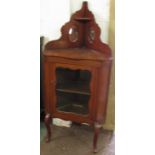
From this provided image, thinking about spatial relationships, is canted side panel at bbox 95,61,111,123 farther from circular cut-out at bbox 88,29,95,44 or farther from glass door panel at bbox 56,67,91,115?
circular cut-out at bbox 88,29,95,44

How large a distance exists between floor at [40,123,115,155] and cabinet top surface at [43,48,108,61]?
2.30 feet

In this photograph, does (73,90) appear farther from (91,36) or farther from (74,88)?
(91,36)

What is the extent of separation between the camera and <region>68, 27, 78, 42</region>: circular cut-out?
1924 millimetres

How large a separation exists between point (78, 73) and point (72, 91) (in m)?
0.15

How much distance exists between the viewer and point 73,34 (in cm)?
194

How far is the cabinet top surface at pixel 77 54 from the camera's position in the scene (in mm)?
1653

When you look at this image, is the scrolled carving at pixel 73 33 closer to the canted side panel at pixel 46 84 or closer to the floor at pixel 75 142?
the canted side panel at pixel 46 84

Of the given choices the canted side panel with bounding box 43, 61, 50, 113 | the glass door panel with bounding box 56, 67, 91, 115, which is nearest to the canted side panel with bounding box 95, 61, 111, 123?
the glass door panel with bounding box 56, 67, 91, 115

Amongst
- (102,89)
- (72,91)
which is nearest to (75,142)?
(72,91)
